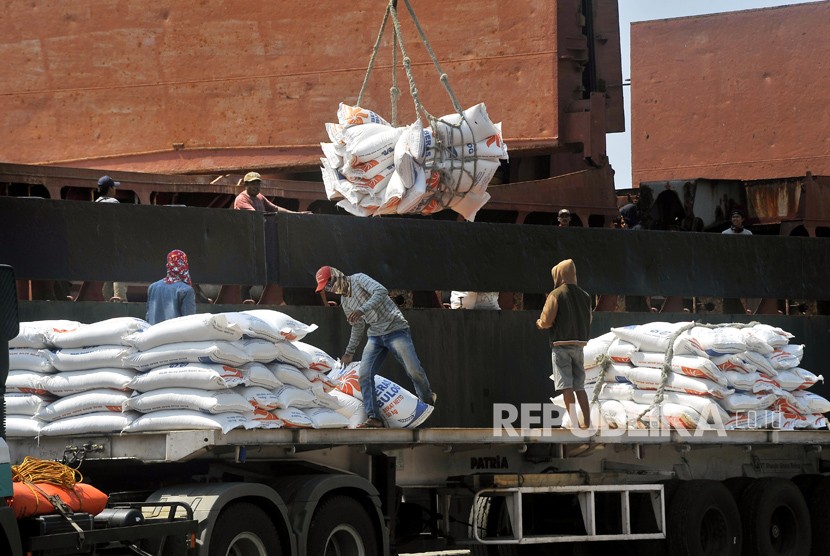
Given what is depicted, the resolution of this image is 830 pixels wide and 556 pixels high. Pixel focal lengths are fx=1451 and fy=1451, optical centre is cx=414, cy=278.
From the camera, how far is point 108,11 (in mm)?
17156

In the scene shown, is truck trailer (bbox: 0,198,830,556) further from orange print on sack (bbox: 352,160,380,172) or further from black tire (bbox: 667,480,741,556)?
orange print on sack (bbox: 352,160,380,172)

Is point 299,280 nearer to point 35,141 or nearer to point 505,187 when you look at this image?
point 505,187

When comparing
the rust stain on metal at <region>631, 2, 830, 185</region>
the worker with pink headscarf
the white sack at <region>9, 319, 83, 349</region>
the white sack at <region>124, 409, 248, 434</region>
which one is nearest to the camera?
the white sack at <region>124, 409, 248, 434</region>

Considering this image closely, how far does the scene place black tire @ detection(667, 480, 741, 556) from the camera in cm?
1184

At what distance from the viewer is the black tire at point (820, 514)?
13.0 metres

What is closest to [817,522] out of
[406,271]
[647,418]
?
[647,418]

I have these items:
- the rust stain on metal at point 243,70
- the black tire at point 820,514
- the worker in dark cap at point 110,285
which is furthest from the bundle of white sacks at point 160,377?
the rust stain on metal at point 243,70

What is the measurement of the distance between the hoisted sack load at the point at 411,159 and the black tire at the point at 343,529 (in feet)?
12.2

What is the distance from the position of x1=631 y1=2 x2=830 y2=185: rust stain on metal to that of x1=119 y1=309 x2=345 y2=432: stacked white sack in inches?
578

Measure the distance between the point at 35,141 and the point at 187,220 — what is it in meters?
5.87

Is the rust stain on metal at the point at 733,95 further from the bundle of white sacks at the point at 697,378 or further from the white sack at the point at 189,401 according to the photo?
the white sack at the point at 189,401

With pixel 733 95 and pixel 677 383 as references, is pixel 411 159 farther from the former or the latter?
pixel 733 95

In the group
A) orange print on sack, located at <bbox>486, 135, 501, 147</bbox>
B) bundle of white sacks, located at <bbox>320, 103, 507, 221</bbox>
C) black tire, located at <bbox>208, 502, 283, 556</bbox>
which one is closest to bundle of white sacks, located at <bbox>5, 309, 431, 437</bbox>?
black tire, located at <bbox>208, 502, 283, 556</bbox>

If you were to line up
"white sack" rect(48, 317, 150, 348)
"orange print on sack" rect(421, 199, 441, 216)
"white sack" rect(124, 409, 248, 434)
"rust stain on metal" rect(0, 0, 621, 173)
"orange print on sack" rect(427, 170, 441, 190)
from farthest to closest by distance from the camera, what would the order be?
"rust stain on metal" rect(0, 0, 621, 173), "orange print on sack" rect(421, 199, 441, 216), "orange print on sack" rect(427, 170, 441, 190), "white sack" rect(48, 317, 150, 348), "white sack" rect(124, 409, 248, 434)
